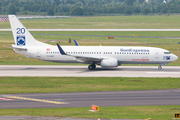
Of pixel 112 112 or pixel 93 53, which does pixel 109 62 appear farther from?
pixel 112 112

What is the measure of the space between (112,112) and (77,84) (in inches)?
556

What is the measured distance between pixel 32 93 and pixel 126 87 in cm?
1144

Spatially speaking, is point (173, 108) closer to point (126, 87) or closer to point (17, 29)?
point (126, 87)

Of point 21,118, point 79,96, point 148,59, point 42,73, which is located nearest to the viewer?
point 21,118

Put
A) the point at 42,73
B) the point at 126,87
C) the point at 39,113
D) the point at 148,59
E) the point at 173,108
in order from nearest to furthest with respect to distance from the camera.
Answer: the point at 39,113
the point at 173,108
the point at 126,87
the point at 42,73
the point at 148,59

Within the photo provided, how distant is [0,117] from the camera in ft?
73.7

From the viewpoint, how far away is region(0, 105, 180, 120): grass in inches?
908

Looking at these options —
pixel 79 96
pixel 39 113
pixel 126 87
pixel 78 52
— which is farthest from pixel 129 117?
pixel 78 52

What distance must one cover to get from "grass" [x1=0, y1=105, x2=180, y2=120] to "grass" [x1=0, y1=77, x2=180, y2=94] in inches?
341

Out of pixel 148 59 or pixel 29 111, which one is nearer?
pixel 29 111

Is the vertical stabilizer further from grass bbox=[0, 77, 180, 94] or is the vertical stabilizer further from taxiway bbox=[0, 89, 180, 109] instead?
taxiway bbox=[0, 89, 180, 109]

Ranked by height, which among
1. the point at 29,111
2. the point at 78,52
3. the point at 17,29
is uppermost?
the point at 17,29

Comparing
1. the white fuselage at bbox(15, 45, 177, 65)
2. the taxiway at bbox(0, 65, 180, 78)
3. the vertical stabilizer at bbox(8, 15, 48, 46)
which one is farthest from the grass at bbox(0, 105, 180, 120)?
the vertical stabilizer at bbox(8, 15, 48, 46)

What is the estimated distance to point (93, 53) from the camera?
169ft
